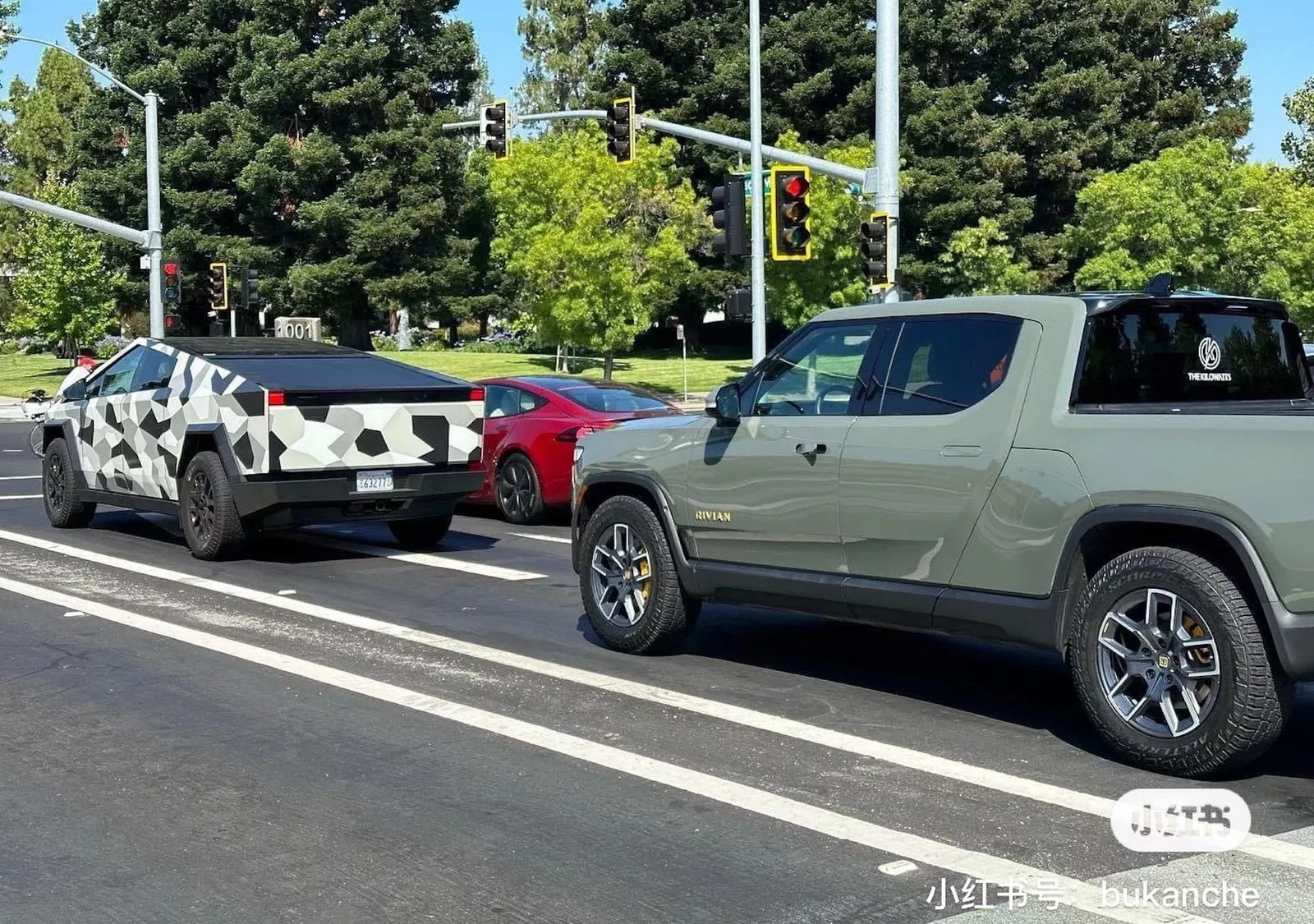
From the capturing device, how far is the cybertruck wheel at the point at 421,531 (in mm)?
13383

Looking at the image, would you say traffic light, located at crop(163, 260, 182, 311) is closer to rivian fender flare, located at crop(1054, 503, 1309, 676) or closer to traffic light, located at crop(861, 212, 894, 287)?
traffic light, located at crop(861, 212, 894, 287)

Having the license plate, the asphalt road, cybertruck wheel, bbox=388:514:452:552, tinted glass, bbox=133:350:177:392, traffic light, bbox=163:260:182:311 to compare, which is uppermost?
traffic light, bbox=163:260:182:311

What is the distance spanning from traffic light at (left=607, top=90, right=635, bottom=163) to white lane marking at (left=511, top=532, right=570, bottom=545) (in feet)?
40.0

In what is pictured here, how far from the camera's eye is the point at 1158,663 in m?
6.12

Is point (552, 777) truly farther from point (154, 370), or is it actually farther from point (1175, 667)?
point (154, 370)

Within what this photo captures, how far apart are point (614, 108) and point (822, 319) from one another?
18.3m

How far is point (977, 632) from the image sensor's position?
679cm

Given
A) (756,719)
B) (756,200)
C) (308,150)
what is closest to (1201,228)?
(308,150)

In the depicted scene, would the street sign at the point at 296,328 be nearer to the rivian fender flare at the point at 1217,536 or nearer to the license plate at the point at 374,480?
the license plate at the point at 374,480

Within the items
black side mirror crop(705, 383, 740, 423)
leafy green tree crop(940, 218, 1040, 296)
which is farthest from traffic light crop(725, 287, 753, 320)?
leafy green tree crop(940, 218, 1040, 296)

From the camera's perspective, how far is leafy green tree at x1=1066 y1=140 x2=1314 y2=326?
5469 centimetres

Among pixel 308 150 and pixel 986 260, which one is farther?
pixel 986 260

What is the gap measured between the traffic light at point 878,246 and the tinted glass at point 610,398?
5385 mm

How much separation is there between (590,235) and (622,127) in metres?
21.3
